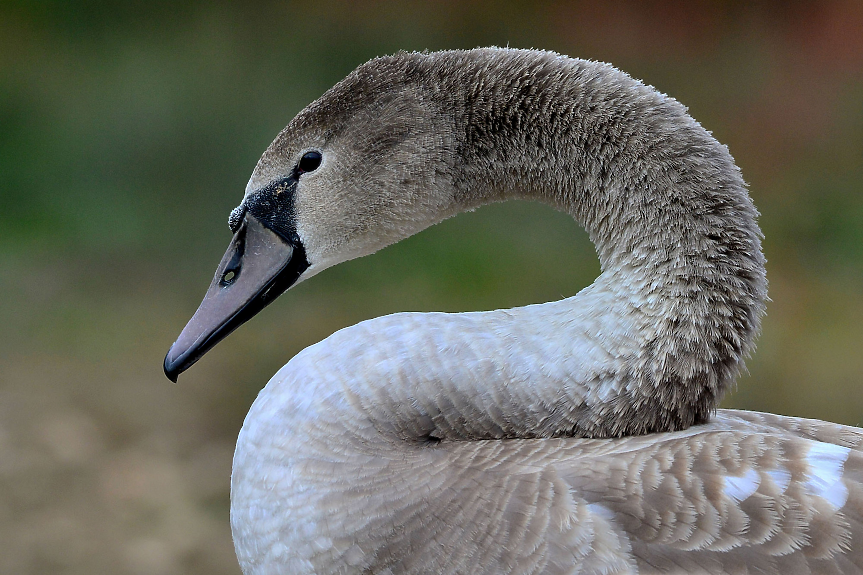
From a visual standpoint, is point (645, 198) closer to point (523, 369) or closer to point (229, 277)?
point (523, 369)

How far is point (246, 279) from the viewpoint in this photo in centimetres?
105

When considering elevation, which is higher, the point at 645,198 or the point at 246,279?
the point at 645,198

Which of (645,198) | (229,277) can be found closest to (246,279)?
(229,277)

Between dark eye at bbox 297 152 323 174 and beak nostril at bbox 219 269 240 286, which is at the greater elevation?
dark eye at bbox 297 152 323 174

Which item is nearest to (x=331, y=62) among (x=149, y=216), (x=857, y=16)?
(x=149, y=216)

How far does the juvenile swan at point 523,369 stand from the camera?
85 cm

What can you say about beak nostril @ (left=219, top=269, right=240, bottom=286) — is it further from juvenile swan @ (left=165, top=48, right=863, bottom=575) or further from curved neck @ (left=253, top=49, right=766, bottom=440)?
curved neck @ (left=253, top=49, right=766, bottom=440)

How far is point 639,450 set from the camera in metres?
0.92

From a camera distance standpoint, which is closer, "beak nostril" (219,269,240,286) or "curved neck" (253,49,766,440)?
"curved neck" (253,49,766,440)

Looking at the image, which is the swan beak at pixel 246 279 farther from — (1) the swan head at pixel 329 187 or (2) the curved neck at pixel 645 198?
(2) the curved neck at pixel 645 198

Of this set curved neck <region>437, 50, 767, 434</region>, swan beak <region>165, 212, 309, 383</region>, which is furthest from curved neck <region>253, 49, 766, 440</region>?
swan beak <region>165, 212, 309, 383</region>

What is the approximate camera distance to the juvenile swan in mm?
851

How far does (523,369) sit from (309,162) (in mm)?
390

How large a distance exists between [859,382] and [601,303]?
215 cm
